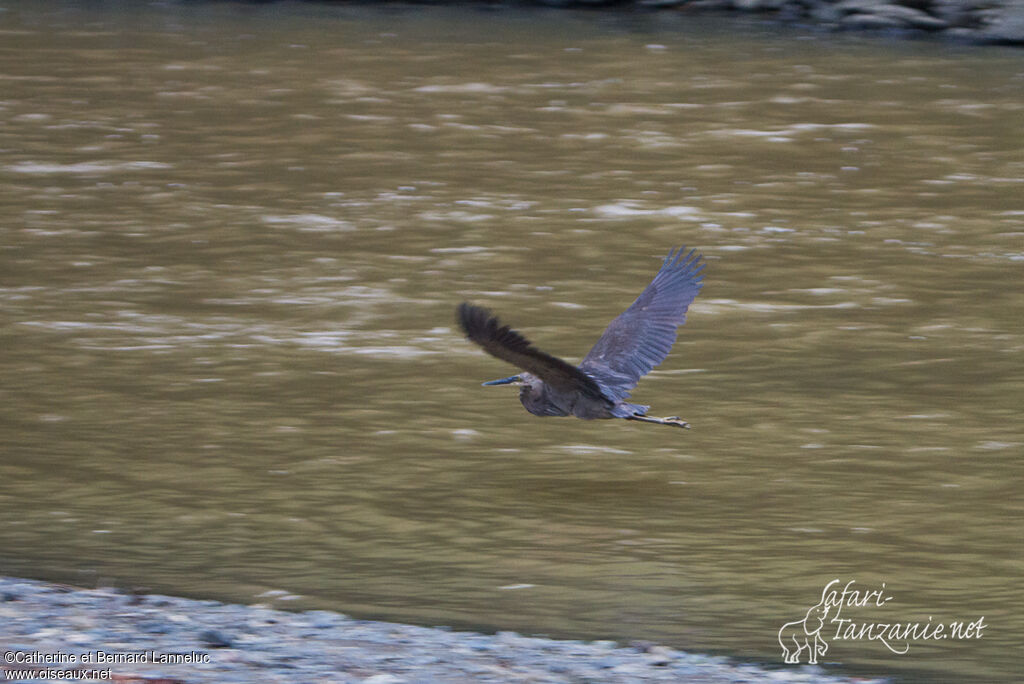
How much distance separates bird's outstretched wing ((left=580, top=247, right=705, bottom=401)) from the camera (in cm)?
721

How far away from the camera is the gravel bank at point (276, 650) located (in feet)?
16.3

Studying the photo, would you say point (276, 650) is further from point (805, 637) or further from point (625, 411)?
point (625, 411)

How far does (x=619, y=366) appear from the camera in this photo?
7301 millimetres

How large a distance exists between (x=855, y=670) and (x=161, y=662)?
219cm

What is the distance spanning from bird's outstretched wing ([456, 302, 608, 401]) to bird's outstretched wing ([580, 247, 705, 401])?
0.29m

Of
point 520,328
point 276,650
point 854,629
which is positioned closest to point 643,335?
point 854,629

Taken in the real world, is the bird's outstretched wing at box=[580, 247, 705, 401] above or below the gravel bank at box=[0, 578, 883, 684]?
above

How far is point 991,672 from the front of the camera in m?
5.46

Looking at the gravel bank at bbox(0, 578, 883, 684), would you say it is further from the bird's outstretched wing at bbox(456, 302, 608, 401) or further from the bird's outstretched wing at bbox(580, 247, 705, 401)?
the bird's outstretched wing at bbox(580, 247, 705, 401)

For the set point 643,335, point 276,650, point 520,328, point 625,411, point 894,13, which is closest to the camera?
point 276,650

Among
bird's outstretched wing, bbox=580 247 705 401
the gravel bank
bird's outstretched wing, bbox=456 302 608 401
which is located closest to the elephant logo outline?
the gravel bank

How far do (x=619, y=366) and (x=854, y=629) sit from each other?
5.96 feet

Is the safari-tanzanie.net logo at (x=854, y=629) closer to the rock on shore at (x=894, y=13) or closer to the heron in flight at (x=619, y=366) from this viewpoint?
the heron in flight at (x=619, y=366)

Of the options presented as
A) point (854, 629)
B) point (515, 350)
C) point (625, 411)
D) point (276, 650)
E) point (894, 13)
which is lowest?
point (854, 629)
